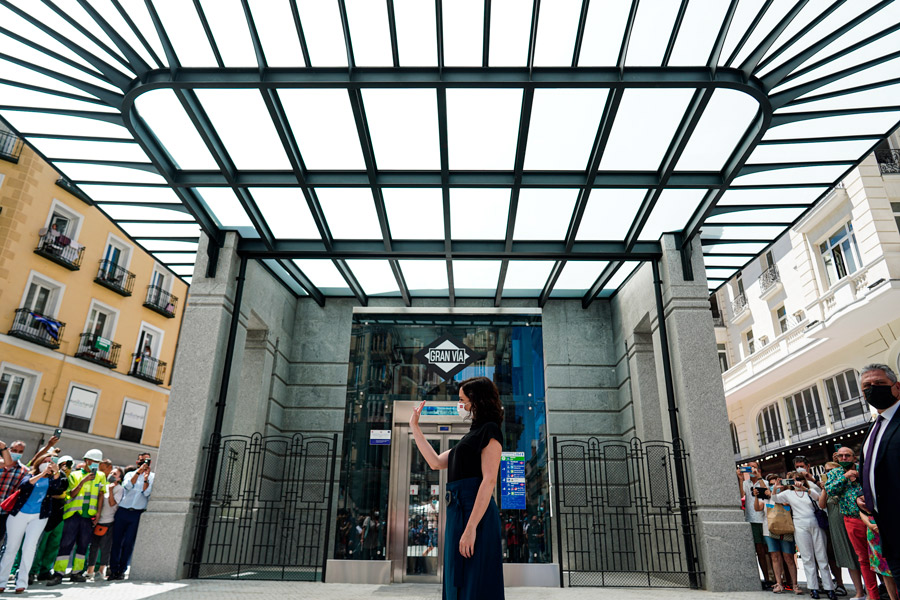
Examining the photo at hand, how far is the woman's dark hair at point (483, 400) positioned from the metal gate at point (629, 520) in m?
6.25

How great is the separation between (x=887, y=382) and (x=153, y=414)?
26562 millimetres

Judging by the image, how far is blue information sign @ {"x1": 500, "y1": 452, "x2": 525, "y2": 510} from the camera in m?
10.3

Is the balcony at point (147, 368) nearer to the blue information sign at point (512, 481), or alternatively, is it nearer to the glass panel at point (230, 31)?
the blue information sign at point (512, 481)

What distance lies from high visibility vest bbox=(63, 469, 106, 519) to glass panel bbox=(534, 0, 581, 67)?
8580 mm

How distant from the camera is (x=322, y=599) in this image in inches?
267

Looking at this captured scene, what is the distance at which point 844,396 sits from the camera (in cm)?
1733

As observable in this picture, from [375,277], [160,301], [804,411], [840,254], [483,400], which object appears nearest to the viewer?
[483,400]

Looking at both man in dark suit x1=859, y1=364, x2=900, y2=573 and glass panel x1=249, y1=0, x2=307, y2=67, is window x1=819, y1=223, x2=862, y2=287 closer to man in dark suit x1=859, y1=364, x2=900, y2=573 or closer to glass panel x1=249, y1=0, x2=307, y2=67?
man in dark suit x1=859, y1=364, x2=900, y2=573

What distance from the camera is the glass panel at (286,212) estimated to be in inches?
349

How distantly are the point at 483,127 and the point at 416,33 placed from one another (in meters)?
1.62

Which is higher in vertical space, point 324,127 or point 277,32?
point 277,32

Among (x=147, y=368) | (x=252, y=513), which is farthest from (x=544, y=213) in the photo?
(x=147, y=368)

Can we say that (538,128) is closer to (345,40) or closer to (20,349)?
(345,40)

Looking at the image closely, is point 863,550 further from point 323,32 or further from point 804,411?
point 804,411
